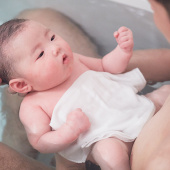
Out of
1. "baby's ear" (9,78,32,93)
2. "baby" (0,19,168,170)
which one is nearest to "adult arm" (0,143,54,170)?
"baby" (0,19,168,170)

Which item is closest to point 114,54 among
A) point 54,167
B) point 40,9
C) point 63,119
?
point 63,119

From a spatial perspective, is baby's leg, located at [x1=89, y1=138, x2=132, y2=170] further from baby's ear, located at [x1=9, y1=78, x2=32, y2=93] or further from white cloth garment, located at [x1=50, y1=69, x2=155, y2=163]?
baby's ear, located at [x1=9, y1=78, x2=32, y2=93]

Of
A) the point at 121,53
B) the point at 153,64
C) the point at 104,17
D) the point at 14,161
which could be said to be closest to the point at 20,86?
the point at 14,161

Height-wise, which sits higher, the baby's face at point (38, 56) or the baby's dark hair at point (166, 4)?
the baby's dark hair at point (166, 4)

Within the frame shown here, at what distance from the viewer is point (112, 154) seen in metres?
0.60

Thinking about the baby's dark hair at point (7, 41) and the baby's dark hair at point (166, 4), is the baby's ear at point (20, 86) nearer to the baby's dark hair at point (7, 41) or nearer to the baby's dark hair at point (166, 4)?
the baby's dark hair at point (7, 41)

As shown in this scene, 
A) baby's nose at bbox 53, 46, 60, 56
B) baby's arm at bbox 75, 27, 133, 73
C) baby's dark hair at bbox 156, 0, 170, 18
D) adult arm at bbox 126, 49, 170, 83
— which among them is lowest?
adult arm at bbox 126, 49, 170, 83

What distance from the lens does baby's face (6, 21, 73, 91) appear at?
0.70 meters

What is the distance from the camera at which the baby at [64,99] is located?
0.67m

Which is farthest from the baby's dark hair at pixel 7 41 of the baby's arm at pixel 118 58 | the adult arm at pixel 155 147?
the adult arm at pixel 155 147

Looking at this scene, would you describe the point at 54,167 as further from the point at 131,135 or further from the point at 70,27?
the point at 70,27

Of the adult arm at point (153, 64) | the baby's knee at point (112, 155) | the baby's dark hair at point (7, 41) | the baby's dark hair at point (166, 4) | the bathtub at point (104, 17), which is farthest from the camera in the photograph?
the bathtub at point (104, 17)

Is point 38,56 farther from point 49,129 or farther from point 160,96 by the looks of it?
point 160,96

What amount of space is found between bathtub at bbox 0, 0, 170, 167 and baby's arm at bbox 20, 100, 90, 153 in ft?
0.77
